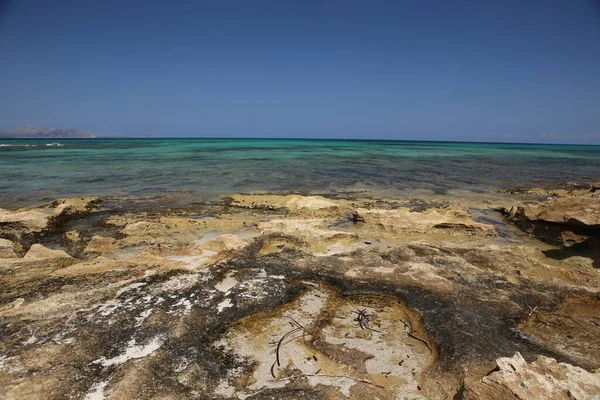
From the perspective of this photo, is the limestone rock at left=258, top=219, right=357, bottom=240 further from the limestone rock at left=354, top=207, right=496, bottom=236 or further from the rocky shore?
the limestone rock at left=354, top=207, right=496, bottom=236

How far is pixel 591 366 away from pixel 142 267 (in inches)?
253

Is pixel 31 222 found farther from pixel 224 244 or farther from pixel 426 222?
pixel 426 222

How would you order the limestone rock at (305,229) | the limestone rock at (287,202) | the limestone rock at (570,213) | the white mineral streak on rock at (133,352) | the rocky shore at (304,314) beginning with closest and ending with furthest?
the rocky shore at (304,314) < the white mineral streak on rock at (133,352) < the limestone rock at (570,213) < the limestone rock at (305,229) < the limestone rock at (287,202)

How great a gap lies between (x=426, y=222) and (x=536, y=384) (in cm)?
642

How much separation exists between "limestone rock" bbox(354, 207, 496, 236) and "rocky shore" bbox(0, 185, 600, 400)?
0.70ft

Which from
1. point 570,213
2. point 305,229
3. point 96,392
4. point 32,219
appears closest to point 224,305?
point 96,392

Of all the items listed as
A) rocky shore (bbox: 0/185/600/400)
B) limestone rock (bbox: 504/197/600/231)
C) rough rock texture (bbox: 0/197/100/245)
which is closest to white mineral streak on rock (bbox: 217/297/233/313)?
rocky shore (bbox: 0/185/600/400)

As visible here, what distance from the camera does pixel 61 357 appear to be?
3.54 m

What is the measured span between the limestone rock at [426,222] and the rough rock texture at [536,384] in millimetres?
5751

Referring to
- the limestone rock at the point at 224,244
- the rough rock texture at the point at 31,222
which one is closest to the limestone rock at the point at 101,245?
the rough rock texture at the point at 31,222

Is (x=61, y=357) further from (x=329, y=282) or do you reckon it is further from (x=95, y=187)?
(x=95, y=187)

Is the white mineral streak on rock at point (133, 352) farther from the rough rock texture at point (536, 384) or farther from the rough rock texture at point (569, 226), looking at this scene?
the rough rock texture at point (569, 226)

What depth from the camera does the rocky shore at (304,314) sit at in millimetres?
3285

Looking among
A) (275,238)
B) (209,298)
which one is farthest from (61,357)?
(275,238)
